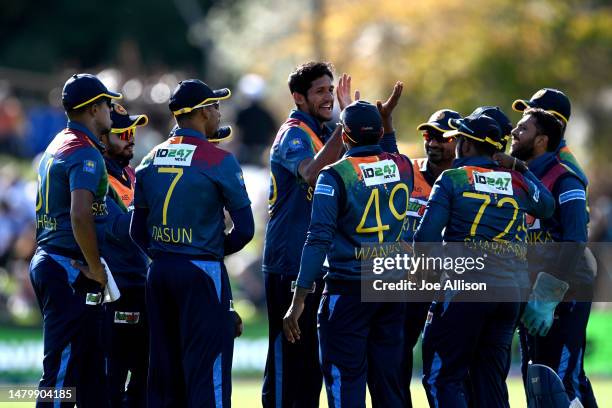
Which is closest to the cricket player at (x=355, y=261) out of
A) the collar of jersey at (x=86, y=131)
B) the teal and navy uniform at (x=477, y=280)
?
the teal and navy uniform at (x=477, y=280)

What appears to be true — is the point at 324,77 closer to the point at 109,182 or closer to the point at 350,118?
the point at 350,118

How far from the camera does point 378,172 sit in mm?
8664

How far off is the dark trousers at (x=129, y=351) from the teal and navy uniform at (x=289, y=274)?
1.02 metres

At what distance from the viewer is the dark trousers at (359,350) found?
862cm

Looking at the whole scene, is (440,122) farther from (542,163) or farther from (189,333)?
(189,333)

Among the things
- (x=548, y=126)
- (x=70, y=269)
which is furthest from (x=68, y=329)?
(x=548, y=126)

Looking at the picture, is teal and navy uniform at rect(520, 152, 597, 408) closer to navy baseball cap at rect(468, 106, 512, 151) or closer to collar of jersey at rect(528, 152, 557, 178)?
collar of jersey at rect(528, 152, 557, 178)

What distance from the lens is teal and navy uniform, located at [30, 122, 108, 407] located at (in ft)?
28.9

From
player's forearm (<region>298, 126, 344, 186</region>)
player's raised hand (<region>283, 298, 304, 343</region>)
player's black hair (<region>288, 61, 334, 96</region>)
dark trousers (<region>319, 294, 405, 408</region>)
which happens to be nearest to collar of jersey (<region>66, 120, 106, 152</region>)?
player's forearm (<region>298, 126, 344, 186</region>)

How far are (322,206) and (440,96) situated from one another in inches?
921

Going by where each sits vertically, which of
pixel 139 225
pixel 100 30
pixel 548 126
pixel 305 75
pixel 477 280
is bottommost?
pixel 477 280

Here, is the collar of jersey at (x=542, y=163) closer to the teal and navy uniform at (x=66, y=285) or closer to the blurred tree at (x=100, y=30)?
the teal and navy uniform at (x=66, y=285)

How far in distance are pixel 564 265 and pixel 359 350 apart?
2.12 m

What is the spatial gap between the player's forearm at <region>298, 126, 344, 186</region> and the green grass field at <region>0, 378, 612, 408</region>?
5.10 m
